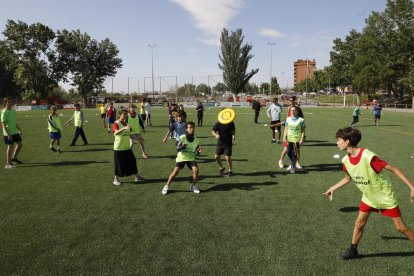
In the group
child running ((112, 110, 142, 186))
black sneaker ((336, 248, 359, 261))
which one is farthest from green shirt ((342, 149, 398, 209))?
child running ((112, 110, 142, 186))

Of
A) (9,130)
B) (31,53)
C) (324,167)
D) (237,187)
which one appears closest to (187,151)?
(237,187)

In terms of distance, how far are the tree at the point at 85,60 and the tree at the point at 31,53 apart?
3.03m

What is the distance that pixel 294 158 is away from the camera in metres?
9.15

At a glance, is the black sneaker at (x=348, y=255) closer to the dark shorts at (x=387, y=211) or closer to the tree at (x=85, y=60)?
the dark shorts at (x=387, y=211)

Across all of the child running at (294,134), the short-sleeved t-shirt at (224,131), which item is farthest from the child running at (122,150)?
the child running at (294,134)

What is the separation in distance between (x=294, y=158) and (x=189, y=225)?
473cm

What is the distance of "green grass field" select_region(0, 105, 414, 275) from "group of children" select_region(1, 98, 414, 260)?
0.43 m

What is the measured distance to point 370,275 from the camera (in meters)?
3.90

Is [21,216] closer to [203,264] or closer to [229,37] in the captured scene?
[203,264]

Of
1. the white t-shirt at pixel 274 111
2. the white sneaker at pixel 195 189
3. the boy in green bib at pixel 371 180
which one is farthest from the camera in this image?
the white t-shirt at pixel 274 111

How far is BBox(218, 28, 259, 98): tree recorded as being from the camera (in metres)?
67.2

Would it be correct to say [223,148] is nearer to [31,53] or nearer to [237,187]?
[237,187]

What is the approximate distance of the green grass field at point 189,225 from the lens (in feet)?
13.8

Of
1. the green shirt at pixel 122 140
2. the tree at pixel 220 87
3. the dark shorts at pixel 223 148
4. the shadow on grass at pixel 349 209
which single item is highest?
the tree at pixel 220 87
